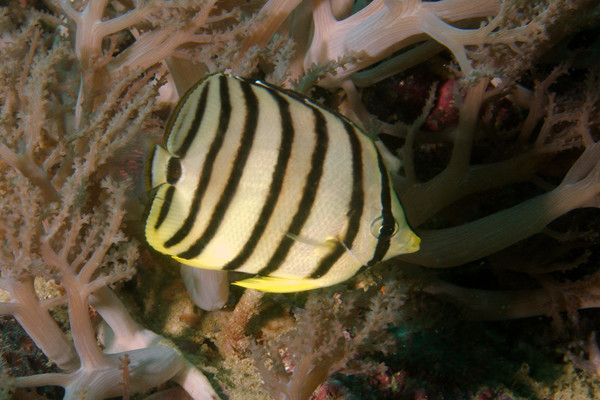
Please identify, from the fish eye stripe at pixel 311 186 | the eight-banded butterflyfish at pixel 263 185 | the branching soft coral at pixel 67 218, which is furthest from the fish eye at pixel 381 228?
the branching soft coral at pixel 67 218

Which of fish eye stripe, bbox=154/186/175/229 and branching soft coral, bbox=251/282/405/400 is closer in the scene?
fish eye stripe, bbox=154/186/175/229

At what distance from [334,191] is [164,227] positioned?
0.48 m

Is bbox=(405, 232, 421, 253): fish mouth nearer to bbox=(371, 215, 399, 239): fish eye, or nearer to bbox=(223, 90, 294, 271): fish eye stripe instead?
bbox=(371, 215, 399, 239): fish eye

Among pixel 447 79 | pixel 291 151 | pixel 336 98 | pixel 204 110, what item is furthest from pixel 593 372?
pixel 204 110

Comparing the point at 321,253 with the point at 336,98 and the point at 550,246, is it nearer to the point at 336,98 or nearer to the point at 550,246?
the point at 336,98

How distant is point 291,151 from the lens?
110 cm

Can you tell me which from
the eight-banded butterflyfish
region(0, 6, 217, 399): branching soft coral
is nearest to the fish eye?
the eight-banded butterflyfish

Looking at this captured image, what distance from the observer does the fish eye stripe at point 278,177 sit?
1.10 metres

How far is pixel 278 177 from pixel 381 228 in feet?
1.11

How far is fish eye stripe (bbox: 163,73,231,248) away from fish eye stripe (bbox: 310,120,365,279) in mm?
348

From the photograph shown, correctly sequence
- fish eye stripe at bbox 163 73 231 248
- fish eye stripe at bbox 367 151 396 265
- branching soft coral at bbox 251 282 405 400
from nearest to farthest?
fish eye stripe at bbox 163 73 231 248
fish eye stripe at bbox 367 151 396 265
branching soft coral at bbox 251 282 405 400

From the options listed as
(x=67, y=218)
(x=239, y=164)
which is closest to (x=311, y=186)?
(x=239, y=164)

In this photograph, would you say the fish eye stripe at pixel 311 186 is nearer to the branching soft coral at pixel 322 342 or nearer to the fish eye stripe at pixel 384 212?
the fish eye stripe at pixel 384 212

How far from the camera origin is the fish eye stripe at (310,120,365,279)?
1.15 meters
